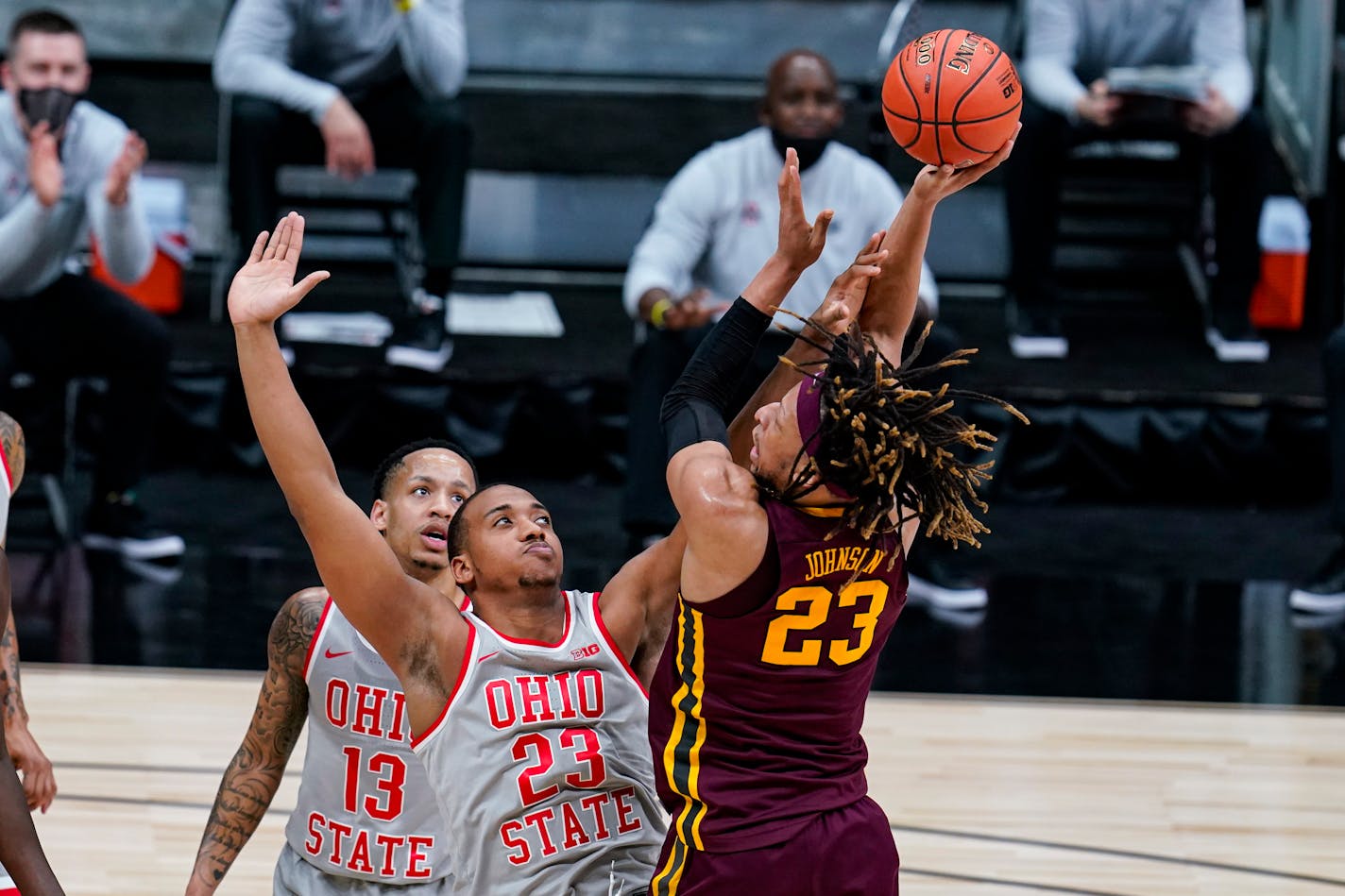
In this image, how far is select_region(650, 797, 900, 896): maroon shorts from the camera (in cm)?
293

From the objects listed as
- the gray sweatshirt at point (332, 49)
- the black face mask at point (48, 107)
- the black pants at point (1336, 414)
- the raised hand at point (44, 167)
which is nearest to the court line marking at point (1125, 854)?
the black pants at point (1336, 414)

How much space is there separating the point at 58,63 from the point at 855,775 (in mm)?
4918

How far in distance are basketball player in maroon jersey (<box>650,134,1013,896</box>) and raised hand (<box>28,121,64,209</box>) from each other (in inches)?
166

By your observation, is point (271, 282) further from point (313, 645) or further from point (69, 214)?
point (69, 214)

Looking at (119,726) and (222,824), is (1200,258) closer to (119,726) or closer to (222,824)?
(119,726)

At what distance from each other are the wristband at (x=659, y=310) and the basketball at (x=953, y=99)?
2480mm

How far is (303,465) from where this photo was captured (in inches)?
117

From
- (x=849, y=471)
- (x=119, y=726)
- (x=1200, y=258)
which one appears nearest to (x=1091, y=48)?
(x=1200, y=258)

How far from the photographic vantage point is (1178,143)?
26.5 feet

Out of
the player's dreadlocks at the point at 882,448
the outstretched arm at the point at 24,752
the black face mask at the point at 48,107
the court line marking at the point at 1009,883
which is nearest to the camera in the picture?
the player's dreadlocks at the point at 882,448

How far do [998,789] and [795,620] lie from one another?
2.42 metres

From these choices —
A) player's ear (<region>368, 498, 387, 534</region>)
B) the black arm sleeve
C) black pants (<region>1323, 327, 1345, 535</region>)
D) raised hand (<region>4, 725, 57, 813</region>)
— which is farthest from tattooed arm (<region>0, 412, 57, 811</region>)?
black pants (<region>1323, 327, 1345, 535</region>)

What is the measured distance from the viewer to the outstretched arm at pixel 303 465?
2945 mm

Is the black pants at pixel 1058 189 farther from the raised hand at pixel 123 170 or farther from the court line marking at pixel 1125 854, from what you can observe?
the court line marking at pixel 1125 854
